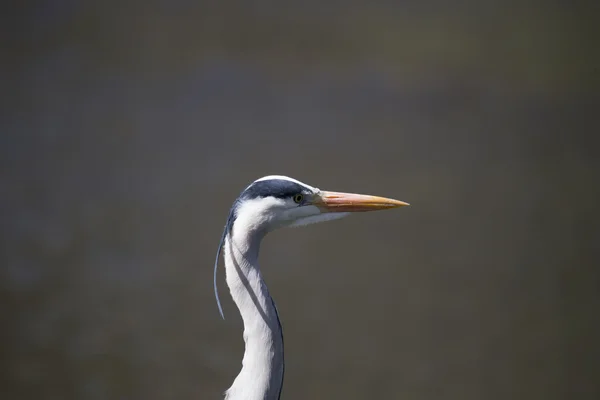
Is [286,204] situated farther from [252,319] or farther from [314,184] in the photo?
[314,184]

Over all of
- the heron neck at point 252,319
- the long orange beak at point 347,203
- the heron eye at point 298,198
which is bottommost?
the heron neck at point 252,319

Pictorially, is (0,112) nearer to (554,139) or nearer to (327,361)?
(327,361)

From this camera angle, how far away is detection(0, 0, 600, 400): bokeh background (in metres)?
2.54

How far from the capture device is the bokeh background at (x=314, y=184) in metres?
2.54

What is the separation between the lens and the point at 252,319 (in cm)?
128

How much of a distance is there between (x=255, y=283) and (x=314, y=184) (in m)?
1.57

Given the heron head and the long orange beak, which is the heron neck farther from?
the long orange beak

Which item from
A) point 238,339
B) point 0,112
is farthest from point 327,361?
point 0,112

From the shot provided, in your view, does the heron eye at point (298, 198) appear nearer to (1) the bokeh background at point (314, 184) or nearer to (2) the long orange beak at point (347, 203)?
(2) the long orange beak at point (347, 203)

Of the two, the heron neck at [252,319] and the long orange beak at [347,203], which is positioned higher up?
the long orange beak at [347,203]

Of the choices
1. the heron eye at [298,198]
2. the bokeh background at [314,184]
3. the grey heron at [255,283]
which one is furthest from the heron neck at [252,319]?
the bokeh background at [314,184]

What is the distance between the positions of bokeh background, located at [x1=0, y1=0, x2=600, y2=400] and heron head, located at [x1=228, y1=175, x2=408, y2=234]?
1.25 m

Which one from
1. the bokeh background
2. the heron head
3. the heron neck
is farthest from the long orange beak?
the bokeh background

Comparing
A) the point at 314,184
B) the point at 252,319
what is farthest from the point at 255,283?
the point at 314,184
